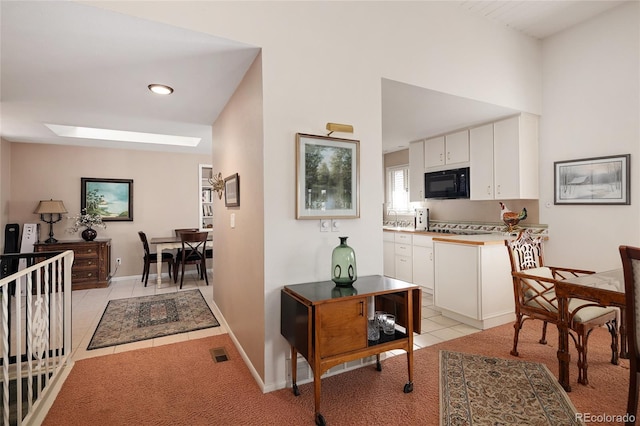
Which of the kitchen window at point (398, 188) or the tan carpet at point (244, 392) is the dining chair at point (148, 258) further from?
the kitchen window at point (398, 188)

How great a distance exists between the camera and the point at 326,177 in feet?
8.00

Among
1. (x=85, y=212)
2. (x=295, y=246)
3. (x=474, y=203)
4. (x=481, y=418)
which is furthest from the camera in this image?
(x=85, y=212)

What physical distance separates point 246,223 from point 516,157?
3130 mm

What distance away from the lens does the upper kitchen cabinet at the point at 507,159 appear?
374 cm

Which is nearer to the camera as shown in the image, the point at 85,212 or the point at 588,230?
the point at 588,230

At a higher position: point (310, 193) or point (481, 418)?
point (310, 193)

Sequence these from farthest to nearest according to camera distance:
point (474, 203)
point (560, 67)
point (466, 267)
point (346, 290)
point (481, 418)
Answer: point (474, 203), point (560, 67), point (466, 267), point (346, 290), point (481, 418)

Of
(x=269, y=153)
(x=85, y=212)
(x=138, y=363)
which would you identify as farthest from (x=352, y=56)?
(x=85, y=212)

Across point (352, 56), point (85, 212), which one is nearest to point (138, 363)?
point (352, 56)

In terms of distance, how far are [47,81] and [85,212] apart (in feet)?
11.1

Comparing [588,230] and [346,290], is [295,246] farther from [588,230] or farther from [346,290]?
[588,230]

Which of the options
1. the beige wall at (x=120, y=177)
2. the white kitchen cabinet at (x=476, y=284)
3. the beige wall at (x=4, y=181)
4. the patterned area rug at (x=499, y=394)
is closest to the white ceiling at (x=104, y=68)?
the beige wall at (x=4, y=181)

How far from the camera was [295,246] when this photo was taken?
2.34 meters

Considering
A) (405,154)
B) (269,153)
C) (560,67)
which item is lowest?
(269,153)
